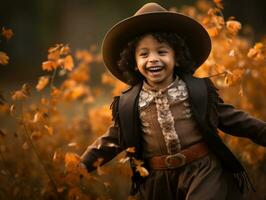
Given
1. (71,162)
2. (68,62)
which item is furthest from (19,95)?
(71,162)

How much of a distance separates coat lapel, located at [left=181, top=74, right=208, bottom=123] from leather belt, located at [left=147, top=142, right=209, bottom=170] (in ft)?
0.57

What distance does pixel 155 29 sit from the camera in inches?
146

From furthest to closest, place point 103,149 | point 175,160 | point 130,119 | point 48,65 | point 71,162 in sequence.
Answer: point 48,65 → point 103,149 → point 130,119 → point 175,160 → point 71,162

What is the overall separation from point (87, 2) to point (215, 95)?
760 inches

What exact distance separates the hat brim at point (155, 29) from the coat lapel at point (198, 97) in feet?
1.17

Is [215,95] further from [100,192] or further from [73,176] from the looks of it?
[100,192]

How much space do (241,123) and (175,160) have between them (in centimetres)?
46

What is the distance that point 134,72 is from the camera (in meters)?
3.88

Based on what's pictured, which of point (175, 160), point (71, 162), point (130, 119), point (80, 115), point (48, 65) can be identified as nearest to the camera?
point (71, 162)

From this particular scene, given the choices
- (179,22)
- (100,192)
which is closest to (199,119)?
(179,22)

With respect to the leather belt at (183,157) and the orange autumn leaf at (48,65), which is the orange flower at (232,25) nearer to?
the leather belt at (183,157)

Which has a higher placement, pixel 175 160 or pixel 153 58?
pixel 153 58

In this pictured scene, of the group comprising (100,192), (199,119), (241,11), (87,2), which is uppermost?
(87,2)

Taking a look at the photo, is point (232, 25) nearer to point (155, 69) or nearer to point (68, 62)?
point (155, 69)
